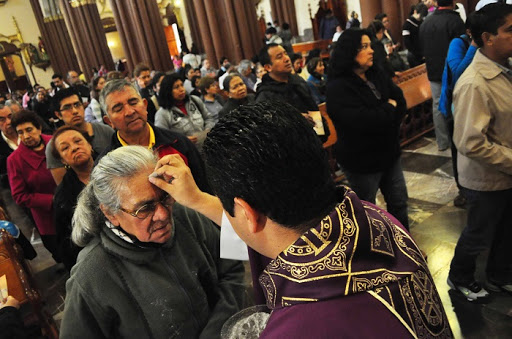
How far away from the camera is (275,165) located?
875 millimetres

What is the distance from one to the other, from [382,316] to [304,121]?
45cm

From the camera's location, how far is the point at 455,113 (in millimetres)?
2350

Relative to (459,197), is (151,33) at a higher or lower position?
higher

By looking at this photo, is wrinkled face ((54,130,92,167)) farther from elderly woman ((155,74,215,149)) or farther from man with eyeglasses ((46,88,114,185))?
elderly woman ((155,74,215,149))

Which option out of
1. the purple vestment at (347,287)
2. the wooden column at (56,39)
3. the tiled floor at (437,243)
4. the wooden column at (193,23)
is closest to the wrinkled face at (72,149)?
the tiled floor at (437,243)

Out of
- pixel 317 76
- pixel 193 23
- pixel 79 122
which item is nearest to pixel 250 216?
pixel 79 122

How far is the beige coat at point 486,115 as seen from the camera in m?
2.20

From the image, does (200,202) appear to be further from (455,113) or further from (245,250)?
(455,113)

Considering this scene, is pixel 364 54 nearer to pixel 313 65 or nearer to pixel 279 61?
pixel 279 61

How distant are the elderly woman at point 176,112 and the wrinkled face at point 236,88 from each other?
1.49 ft

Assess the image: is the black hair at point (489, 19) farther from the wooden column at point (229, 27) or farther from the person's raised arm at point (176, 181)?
the wooden column at point (229, 27)

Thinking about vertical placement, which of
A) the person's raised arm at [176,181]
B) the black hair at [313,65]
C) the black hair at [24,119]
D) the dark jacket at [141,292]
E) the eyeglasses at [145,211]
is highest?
the black hair at [24,119]

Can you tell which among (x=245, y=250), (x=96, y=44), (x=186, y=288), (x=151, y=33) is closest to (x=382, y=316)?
(x=245, y=250)

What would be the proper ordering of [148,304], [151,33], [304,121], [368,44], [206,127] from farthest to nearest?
[151,33], [206,127], [368,44], [148,304], [304,121]
